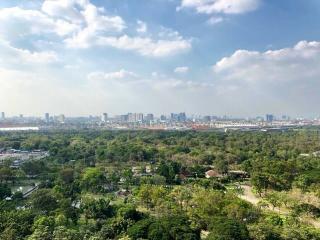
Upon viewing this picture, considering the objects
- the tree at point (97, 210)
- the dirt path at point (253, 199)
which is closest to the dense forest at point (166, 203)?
the tree at point (97, 210)

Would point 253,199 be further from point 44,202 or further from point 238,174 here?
point 44,202

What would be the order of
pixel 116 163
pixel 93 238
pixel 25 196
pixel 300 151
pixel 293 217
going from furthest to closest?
pixel 300 151
pixel 116 163
pixel 25 196
pixel 293 217
pixel 93 238

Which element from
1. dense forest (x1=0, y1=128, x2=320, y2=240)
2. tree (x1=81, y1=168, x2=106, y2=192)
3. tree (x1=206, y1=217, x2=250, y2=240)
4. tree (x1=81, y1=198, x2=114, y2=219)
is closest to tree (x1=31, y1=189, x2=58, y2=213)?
dense forest (x1=0, y1=128, x2=320, y2=240)

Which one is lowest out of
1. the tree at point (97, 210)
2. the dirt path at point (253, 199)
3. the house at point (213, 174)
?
the dirt path at point (253, 199)

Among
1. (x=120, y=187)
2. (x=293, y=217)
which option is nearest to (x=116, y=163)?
(x=120, y=187)

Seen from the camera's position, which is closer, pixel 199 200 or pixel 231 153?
pixel 199 200

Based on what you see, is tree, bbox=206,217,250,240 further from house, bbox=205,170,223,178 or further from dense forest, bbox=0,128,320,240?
house, bbox=205,170,223,178

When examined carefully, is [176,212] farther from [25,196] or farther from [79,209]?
[25,196]

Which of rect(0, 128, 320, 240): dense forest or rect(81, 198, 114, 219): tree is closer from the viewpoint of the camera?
rect(0, 128, 320, 240): dense forest

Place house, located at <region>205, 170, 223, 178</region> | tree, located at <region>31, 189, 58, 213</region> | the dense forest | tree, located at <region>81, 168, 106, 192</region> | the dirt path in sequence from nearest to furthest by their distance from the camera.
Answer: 1. the dense forest
2. the dirt path
3. tree, located at <region>31, 189, 58, 213</region>
4. tree, located at <region>81, 168, 106, 192</region>
5. house, located at <region>205, 170, 223, 178</region>

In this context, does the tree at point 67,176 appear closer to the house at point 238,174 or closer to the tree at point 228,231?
the house at point 238,174

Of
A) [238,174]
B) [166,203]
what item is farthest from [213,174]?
[166,203]
